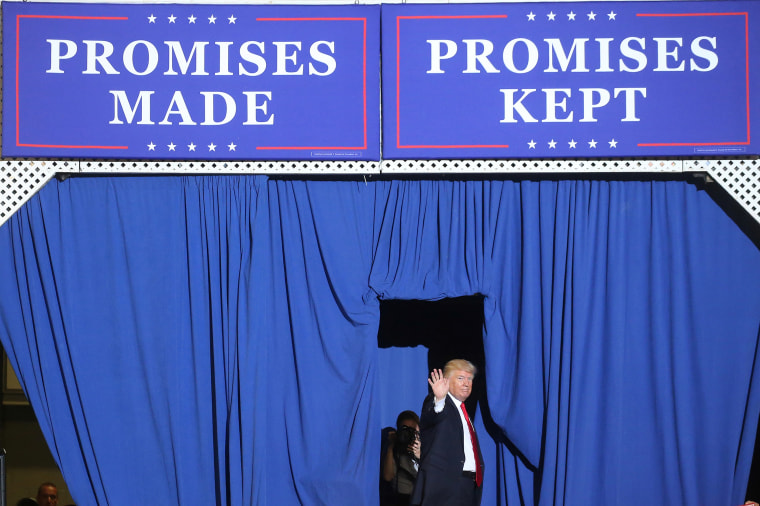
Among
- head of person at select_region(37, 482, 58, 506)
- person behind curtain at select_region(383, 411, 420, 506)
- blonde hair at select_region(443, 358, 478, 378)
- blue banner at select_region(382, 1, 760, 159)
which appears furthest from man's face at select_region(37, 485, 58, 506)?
blue banner at select_region(382, 1, 760, 159)

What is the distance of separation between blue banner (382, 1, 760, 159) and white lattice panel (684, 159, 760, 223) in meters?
0.08

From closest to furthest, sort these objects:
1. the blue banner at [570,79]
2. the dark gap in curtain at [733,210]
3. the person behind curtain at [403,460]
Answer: the blue banner at [570,79], the dark gap in curtain at [733,210], the person behind curtain at [403,460]

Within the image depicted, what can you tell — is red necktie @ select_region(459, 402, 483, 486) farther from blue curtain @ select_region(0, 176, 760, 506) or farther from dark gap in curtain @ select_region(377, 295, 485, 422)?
dark gap in curtain @ select_region(377, 295, 485, 422)

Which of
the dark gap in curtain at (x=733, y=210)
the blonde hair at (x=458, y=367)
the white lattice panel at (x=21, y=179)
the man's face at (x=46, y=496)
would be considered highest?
the white lattice panel at (x=21, y=179)

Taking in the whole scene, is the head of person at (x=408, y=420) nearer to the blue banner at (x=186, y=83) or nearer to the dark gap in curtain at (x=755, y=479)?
the blue banner at (x=186, y=83)

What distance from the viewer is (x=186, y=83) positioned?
232 inches

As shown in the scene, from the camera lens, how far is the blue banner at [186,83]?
588cm

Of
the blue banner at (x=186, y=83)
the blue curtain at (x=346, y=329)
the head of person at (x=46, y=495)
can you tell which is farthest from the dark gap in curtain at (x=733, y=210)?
the head of person at (x=46, y=495)

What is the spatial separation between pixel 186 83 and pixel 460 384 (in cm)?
280

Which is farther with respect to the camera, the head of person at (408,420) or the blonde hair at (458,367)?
the head of person at (408,420)

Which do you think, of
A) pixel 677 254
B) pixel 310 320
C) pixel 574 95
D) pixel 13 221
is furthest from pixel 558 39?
pixel 13 221

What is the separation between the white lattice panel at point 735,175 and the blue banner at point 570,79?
0.08m

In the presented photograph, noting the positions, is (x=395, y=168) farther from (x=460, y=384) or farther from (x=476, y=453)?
(x=476, y=453)

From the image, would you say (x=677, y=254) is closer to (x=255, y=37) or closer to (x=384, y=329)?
(x=384, y=329)
